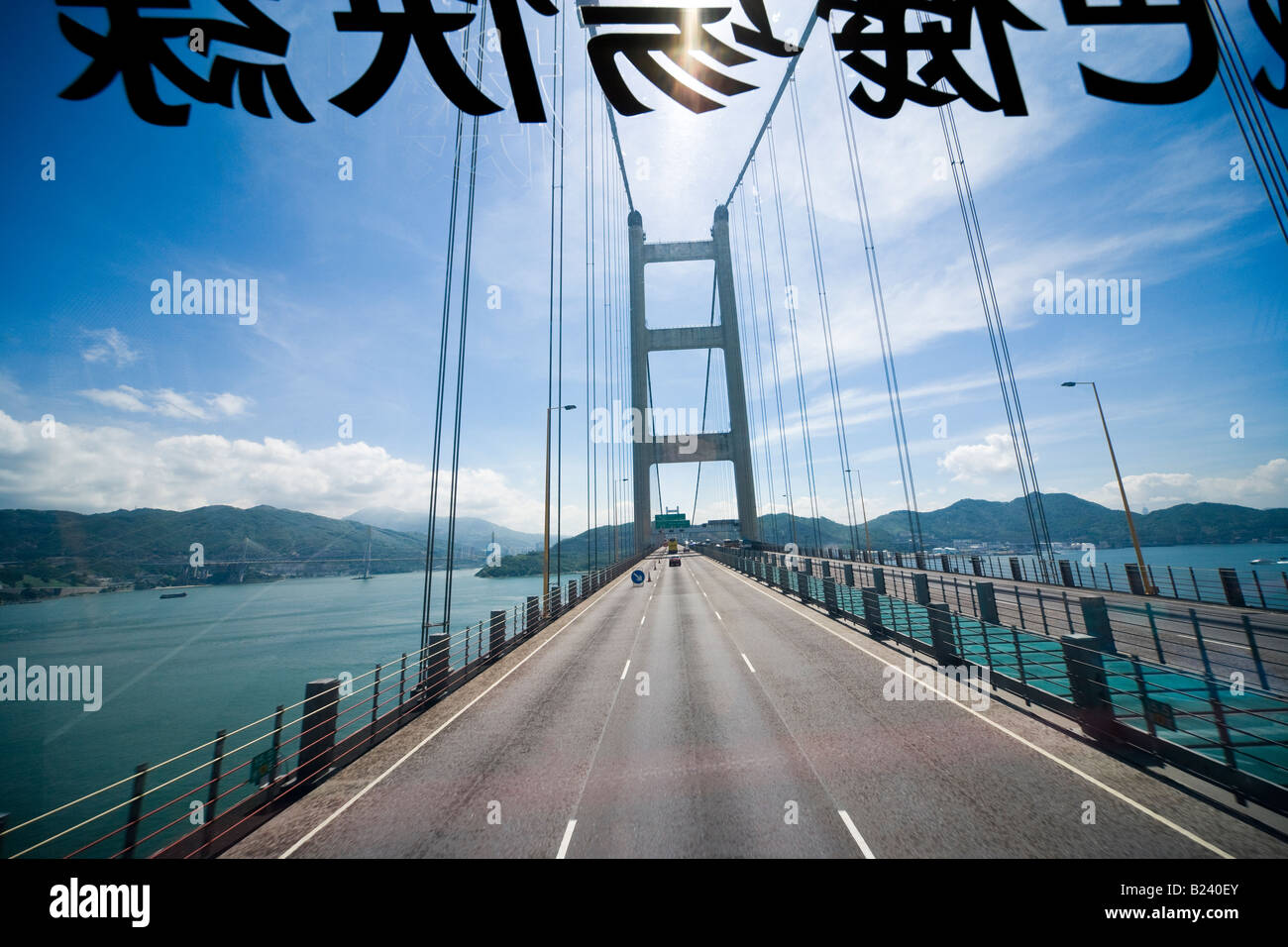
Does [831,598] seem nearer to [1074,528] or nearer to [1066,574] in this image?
[1066,574]

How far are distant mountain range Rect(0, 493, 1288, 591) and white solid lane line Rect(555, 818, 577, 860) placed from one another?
46.5 m

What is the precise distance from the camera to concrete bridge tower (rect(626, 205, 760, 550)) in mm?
55094

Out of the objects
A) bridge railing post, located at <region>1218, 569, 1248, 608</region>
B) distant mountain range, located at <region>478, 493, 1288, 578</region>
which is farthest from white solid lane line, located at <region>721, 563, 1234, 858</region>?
distant mountain range, located at <region>478, 493, 1288, 578</region>

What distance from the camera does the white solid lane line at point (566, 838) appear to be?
4645mm

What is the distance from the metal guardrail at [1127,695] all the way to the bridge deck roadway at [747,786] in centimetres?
41

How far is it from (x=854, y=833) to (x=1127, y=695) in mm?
9530

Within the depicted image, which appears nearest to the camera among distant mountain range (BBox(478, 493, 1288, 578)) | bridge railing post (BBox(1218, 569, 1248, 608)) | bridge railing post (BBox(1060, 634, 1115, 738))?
bridge railing post (BBox(1060, 634, 1115, 738))

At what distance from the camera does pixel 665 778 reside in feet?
20.2

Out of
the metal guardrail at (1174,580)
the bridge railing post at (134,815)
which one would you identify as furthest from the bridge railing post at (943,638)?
the bridge railing post at (134,815)

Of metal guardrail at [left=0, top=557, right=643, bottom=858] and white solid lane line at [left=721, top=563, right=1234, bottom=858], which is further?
metal guardrail at [left=0, top=557, right=643, bottom=858]

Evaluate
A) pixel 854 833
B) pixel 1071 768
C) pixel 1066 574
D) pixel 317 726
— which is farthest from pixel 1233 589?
pixel 317 726

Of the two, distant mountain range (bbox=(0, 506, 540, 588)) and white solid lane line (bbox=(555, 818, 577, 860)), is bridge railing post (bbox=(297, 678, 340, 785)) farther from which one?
distant mountain range (bbox=(0, 506, 540, 588))

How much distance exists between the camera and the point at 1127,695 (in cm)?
987
